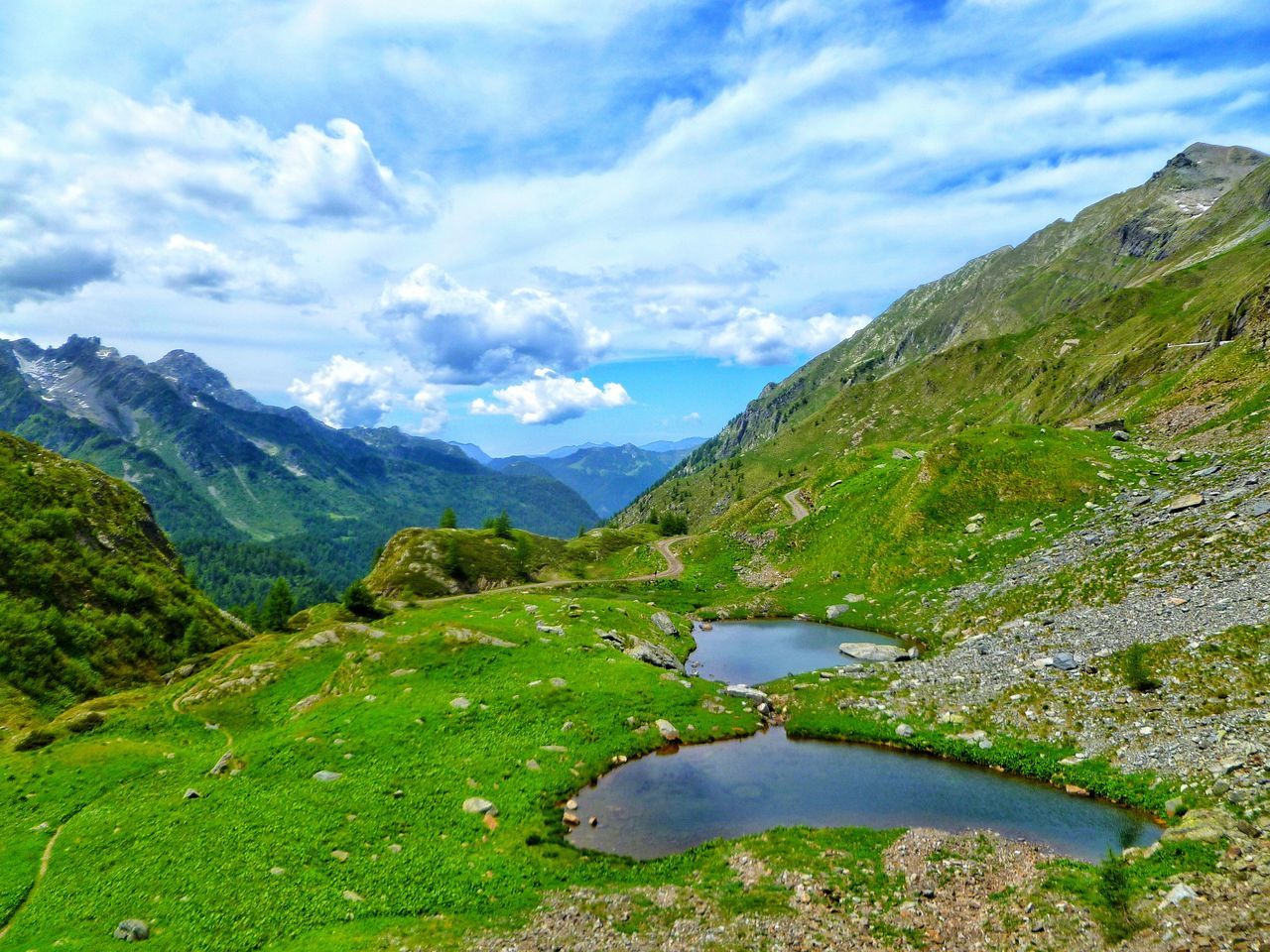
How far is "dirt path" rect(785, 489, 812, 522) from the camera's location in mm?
111875

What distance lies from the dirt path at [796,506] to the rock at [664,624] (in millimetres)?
40909

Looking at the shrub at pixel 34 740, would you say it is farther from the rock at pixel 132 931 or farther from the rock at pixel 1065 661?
the rock at pixel 1065 661

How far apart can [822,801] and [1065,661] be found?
791 inches

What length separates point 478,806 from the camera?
3192 cm

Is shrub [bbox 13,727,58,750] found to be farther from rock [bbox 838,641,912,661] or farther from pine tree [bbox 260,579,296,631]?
rock [bbox 838,641,912,661]

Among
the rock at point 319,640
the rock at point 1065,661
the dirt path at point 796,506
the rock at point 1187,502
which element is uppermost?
the dirt path at point 796,506

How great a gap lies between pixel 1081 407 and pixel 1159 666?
132 metres

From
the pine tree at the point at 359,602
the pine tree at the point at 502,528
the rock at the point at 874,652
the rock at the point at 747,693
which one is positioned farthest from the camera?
the pine tree at the point at 502,528

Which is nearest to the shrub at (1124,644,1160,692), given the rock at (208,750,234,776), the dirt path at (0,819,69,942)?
the rock at (208,750,234,776)

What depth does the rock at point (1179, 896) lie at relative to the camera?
19156 millimetres

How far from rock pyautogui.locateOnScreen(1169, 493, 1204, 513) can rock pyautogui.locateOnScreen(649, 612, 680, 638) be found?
49.1 m

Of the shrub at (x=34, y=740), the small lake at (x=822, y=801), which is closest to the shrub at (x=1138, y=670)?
the small lake at (x=822, y=801)

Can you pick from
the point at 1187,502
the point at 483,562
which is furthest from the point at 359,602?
the point at 1187,502

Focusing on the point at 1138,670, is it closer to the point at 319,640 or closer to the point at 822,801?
the point at 822,801
